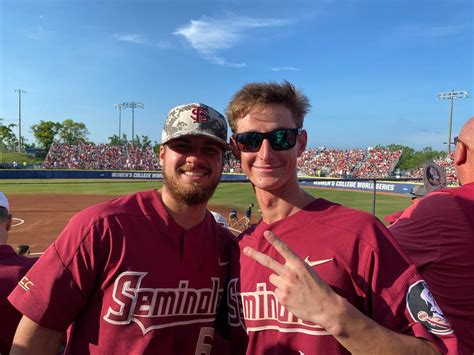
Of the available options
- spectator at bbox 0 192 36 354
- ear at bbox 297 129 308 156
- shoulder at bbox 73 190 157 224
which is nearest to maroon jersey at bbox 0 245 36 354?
spectator at bbox 0 192 36 354

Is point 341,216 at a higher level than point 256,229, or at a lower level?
higher

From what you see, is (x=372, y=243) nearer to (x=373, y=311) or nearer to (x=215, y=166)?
(x=373, y=311)

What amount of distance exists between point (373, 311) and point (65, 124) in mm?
103366

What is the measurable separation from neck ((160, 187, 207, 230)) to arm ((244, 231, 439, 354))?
0.92m

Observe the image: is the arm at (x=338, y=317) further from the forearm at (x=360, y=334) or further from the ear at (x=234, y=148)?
the ear at (x=234, y=148)

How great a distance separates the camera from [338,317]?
1.40 m

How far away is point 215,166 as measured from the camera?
2279 mm

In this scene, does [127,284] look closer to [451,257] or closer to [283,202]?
[283,202]

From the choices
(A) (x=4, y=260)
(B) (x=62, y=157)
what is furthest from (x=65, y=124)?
(A) (x=4, y=260)

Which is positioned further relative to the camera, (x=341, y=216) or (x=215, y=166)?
(x=215, y=166)

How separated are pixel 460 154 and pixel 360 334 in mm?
1478

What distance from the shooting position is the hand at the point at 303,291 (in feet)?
4.65

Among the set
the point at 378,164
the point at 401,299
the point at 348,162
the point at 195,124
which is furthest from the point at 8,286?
the point at 348,162

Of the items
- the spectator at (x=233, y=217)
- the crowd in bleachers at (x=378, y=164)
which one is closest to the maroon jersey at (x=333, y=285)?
the spectator at (x=233, y=217)
